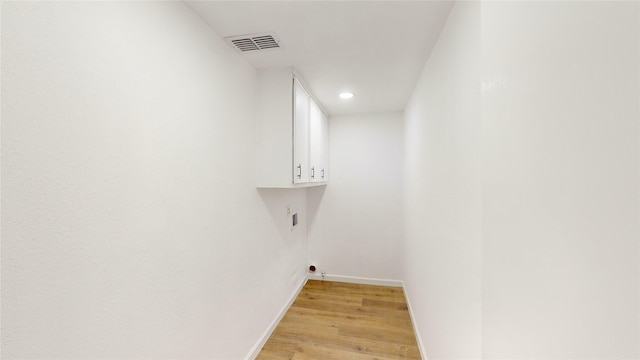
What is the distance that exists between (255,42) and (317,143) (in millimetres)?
1396

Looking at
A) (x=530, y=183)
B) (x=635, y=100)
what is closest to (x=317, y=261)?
(x=530, y=183)

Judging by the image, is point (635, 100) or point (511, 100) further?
point (511, 100)

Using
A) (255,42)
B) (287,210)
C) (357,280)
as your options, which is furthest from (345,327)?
(255,42)

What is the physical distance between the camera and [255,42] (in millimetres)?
1569

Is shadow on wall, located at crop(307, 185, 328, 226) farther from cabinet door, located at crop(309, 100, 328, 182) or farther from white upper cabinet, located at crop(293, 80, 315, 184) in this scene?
white upper cabinet, located at crop(293, 80, 315, 184)

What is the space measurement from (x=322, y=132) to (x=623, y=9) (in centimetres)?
282

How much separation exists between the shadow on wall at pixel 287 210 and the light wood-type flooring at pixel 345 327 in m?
0.76

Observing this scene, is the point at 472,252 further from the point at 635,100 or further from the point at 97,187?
the point at 97,187

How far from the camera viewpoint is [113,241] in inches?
35.1

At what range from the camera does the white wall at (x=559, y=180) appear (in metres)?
0.30

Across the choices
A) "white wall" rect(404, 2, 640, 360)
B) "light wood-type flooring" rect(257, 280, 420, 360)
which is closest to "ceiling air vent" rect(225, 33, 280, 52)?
"white wall" rect(404, 2, 640, 360)

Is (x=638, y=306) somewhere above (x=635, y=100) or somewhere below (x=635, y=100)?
below

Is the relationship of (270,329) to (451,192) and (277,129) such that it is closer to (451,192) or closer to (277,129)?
(277,129)

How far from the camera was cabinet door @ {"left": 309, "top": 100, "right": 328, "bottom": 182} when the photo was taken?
2.58 metres
